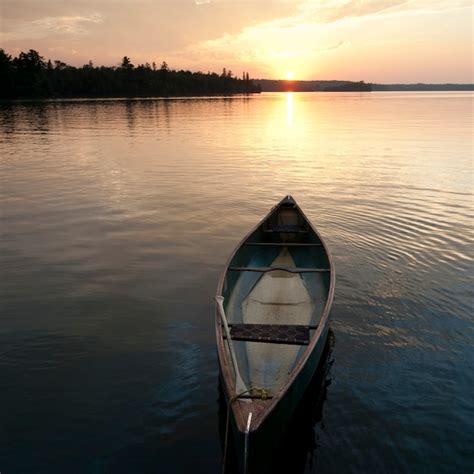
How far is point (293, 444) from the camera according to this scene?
845 cm

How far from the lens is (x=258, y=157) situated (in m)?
42.8

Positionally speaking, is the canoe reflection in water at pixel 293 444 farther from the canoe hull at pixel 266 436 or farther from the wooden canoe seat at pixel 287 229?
the wooden canoe seat at pixel 287 229

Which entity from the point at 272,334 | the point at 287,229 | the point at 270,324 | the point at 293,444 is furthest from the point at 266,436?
the point at 287,229

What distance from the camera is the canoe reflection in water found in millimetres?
6953

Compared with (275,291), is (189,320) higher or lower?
lower

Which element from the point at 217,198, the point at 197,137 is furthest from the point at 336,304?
the point at 197,137

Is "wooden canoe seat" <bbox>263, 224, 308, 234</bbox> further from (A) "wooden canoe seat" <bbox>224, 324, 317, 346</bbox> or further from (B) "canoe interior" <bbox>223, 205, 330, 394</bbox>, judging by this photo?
(A) "wooden canoe seat" <bbox>224, 324, 317, 346</bbox>

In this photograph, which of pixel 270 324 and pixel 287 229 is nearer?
pixel 270 324

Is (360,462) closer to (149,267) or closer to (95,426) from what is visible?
(95,426)

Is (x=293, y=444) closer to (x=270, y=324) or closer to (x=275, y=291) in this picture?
(x=270, y=324)

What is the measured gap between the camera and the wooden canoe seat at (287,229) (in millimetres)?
17498

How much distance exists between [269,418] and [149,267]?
10.7 metres

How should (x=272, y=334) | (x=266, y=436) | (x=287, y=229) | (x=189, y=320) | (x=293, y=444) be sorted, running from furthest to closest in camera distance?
(x=287, y=229)
(x=189, y=320)
(x=272, y=334)
(x=293, y=444)
(x=266, y=436)

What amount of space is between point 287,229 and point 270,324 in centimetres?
746
